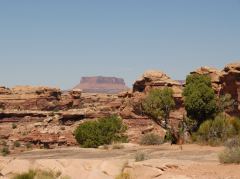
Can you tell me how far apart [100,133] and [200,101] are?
985cm

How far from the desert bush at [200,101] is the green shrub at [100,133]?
263 inches

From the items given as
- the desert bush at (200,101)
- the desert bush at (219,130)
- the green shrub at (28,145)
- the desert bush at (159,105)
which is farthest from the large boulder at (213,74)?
the desert bush at (219,130)

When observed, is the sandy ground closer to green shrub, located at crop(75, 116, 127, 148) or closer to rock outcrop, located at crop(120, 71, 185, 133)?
green shrub, located at crop(75, 116, 127, 148)

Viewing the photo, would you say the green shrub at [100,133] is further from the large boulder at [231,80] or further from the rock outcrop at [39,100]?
the rock outcrop at [39,100]

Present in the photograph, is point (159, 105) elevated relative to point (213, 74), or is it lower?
lower

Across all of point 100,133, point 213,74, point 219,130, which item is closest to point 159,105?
point 100,133

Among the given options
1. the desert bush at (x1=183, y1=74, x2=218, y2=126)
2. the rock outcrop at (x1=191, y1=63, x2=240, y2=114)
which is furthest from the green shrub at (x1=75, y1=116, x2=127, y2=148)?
the rock outcrop at (x1=191, y1=63, x2=240, y2=114)

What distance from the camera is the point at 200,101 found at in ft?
105

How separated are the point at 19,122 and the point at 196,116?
51.9 metres

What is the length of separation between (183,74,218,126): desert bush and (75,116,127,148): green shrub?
668 cm

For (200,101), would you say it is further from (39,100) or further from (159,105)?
(39,100)

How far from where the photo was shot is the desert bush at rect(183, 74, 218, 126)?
3209 centimetres

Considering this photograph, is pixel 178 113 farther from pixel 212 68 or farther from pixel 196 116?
pixel 196 116

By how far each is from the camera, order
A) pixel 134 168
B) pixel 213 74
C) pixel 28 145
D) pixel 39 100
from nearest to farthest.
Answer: pixel 134 168
pixel 213 74
pixel 28 145
pixel 39 100
